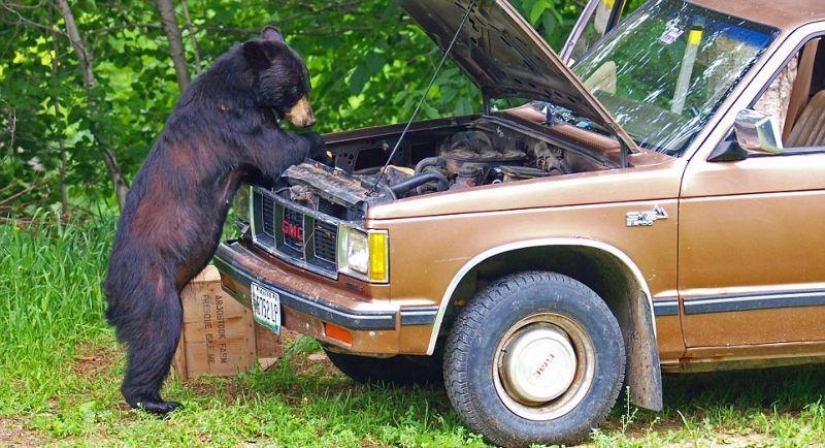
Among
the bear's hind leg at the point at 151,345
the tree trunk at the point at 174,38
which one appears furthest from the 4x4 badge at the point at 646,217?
the tree trunk at the point at 174,38

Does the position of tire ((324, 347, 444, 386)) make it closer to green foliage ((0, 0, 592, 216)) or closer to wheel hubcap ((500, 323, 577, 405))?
wheel hubcap ((500, 323, 577, 405))

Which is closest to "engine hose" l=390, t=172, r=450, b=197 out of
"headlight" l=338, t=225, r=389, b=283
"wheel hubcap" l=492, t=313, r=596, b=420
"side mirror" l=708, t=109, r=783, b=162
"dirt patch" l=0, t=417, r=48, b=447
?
"headlight" l=338, t=225, r=389, b=283

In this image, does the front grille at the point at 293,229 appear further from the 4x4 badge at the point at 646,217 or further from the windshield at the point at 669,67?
the windshield at the point at 669,67

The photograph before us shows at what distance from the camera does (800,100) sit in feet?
18.4

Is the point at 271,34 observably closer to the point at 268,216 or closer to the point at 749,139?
the point at 268,216

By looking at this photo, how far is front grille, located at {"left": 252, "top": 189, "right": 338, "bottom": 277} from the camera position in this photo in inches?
191

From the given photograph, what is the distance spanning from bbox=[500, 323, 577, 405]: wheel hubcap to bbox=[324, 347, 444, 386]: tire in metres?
Result: 1.03

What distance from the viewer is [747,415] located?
209 inches

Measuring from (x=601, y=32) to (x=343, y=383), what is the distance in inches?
87.1

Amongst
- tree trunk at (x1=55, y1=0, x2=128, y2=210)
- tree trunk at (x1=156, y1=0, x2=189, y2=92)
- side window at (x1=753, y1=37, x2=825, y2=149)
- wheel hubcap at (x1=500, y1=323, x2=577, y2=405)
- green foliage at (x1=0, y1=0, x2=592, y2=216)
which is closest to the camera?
wheel hubcap at (x1=500, y1=323, x2=577, y2=405)

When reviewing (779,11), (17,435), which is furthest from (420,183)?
(17,435)

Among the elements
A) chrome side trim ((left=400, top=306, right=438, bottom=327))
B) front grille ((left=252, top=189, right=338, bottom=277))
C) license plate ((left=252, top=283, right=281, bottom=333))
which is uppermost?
front grille ((left=252, top=189, right=338, bottom=277))

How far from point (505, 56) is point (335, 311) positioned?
59.9 inches

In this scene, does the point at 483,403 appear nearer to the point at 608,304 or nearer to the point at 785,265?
the point at 608,304
